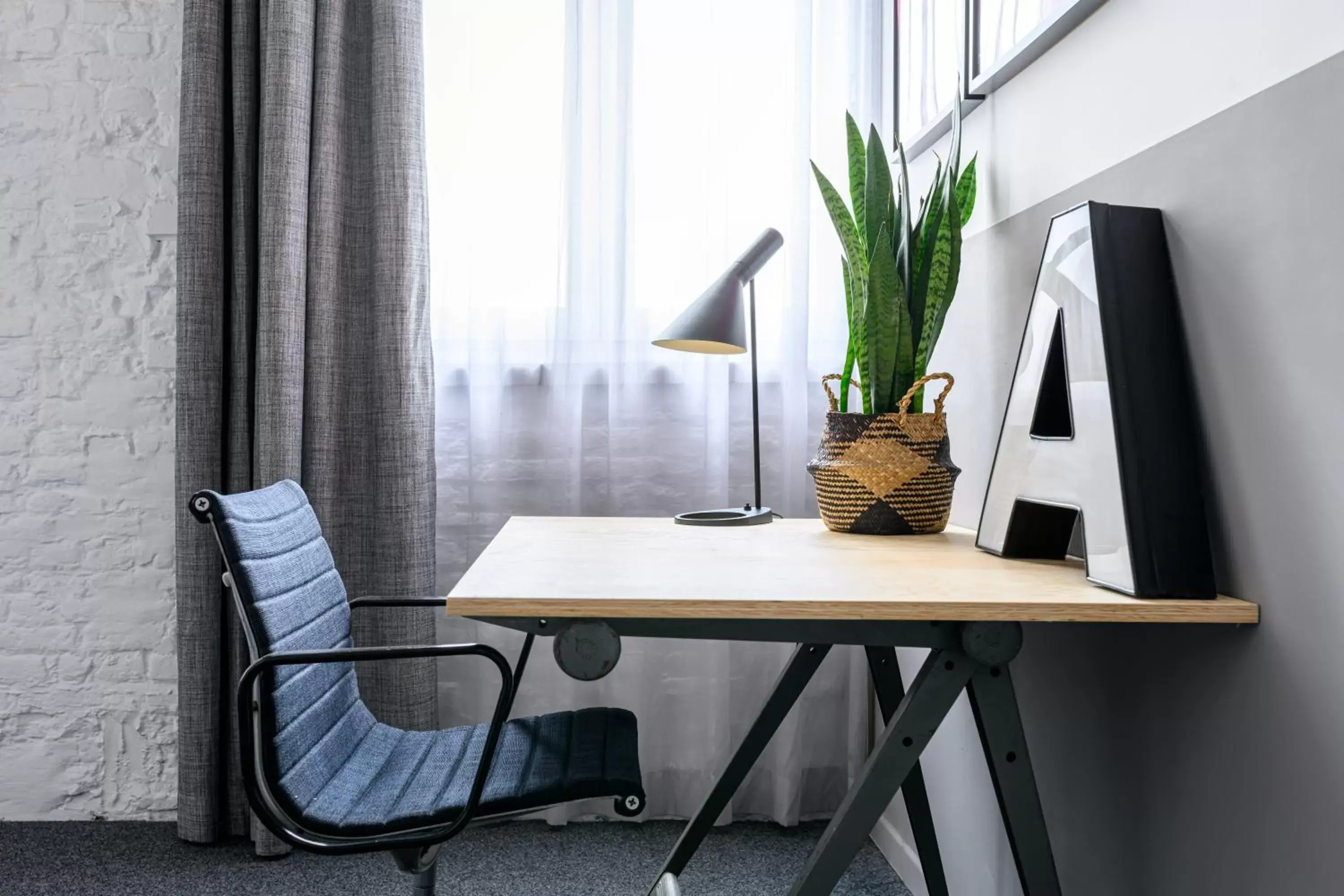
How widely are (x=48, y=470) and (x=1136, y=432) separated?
2395 millimetres

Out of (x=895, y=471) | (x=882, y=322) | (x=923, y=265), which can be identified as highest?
(x=923, y=265)

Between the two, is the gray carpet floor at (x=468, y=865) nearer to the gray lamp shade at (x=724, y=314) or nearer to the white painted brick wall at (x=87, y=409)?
the white painted brick wall at (x=87, y=409)

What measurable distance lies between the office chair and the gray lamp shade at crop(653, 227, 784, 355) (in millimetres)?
613

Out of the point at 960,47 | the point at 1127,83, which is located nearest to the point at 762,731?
the point at 1127,83

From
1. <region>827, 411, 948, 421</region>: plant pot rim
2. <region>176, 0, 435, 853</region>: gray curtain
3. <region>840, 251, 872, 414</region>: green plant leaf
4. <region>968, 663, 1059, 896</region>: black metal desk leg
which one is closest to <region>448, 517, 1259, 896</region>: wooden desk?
<region>968, 663, 1059, 896</region>: black metal desk leg

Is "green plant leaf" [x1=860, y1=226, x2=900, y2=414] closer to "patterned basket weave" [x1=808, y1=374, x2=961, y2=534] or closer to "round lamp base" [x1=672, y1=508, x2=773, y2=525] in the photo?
"patterned basket weave" [x1=808, y1=374, x2=961, y2=534]

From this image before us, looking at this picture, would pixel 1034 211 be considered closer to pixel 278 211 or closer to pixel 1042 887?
pixel 1042 887

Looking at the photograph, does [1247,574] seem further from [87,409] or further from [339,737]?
[87,409]

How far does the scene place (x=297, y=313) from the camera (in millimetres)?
2137

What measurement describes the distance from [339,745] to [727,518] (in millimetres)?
756

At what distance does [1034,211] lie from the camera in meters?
1.48

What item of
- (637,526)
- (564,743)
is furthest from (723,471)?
(564,743)

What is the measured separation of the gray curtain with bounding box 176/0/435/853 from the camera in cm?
212

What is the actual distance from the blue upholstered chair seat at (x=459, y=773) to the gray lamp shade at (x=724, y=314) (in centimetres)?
66
